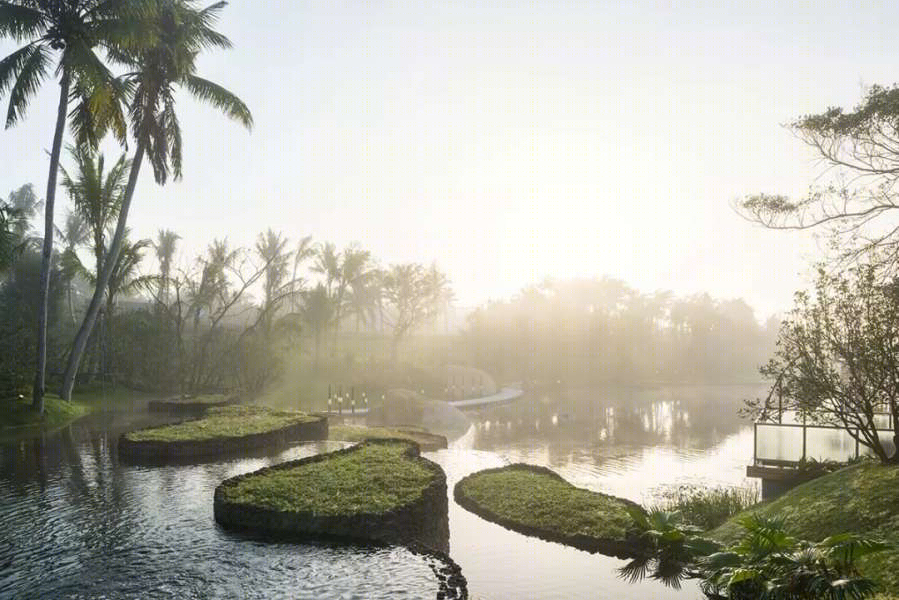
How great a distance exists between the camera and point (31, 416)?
1079 inches

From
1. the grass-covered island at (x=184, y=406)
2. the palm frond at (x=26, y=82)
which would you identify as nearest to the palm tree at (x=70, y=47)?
the palm frond at (x=26, y=82)

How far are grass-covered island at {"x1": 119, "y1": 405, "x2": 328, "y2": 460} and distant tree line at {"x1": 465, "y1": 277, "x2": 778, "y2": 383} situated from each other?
4909 cm

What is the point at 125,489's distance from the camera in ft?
51.4

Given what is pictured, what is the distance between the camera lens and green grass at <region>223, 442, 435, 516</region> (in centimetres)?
1297

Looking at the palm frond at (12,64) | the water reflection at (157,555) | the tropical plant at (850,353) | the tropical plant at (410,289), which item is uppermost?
the palm frond at (12,64)

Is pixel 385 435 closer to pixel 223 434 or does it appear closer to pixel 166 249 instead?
pixel 223 434

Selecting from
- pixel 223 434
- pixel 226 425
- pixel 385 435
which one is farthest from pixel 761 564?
pixel 226 425

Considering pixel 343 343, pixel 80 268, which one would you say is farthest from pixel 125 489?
pixel 343 343

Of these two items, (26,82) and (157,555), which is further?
(26,82)

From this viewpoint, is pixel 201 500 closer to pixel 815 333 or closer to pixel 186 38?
pixel 815 333

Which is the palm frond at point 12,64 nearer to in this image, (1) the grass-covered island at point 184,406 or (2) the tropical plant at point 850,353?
(1) the grass-covered island at point 184,406

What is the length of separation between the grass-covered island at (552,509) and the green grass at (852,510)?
Answer: 2.12 metres

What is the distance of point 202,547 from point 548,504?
24.9 ft

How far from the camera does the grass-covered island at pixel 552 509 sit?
42.5 feet
